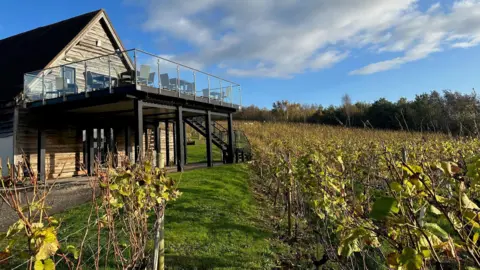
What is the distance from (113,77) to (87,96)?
43.6 inches

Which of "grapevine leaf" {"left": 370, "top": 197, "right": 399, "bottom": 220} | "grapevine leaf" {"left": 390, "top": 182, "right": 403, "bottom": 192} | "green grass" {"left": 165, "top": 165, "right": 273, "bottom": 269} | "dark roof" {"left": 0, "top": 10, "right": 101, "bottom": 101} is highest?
"dark roof" {"left": 0, "top": 10, "right": 101, "bottom": 101}

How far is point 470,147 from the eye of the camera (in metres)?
8.92

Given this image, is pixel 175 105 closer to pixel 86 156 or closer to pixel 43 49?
pixel 86 156

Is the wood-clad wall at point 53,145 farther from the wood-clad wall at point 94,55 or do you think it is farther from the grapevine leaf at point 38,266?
the grapevine leaf at point 38,266

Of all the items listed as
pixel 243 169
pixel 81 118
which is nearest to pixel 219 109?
pixel 243 169

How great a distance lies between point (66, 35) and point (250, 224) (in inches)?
548

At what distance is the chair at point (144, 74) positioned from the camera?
11.1 m

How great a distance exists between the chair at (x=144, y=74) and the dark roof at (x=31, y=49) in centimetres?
541

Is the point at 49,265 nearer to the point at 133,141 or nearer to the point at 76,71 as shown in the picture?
the point at 76,71

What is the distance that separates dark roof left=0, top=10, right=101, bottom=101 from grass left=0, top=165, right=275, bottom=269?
8.82 meters

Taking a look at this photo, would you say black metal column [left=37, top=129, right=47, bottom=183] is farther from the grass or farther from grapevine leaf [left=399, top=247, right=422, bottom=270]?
grapevine leaf [left=399, top=247, right=422, bottom=270]

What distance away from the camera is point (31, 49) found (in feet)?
54.0

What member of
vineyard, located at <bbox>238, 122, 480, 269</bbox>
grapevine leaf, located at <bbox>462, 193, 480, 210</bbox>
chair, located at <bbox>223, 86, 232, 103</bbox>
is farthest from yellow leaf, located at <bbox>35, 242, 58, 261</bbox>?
chair, located at <bbox>223, 86, 232, 103</bbox>

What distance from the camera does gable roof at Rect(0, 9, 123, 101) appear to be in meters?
14.1
